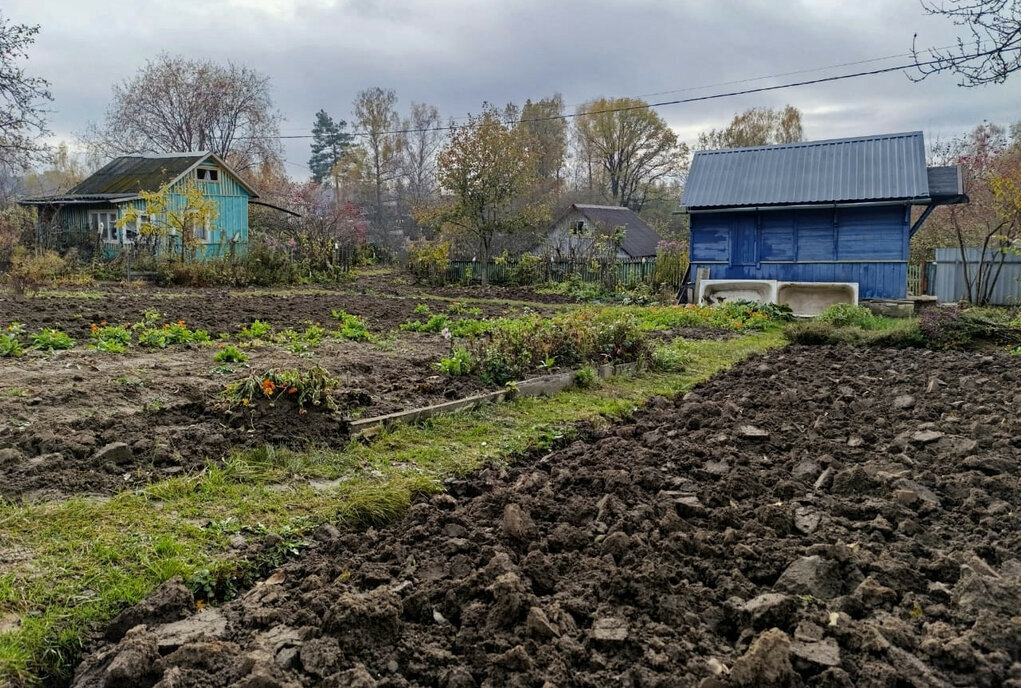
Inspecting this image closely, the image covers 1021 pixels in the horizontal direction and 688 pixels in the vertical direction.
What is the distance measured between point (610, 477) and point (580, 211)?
35621mm

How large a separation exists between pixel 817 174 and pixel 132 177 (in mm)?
26133

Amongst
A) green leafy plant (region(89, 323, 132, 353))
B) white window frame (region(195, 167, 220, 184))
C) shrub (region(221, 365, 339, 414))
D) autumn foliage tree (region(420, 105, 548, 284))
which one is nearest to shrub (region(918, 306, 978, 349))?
shrub (region(221, 365, 339, 414))

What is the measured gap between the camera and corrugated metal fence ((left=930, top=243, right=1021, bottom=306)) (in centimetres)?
2153

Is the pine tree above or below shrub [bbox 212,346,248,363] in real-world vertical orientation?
above

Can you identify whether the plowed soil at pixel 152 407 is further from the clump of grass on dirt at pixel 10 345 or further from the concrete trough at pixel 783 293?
the concrete trough at pixel 783 293

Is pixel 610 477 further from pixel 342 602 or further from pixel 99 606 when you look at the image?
pixel 99 606

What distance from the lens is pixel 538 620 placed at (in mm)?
2629

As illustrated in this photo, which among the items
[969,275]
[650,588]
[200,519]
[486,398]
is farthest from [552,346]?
[969,275]

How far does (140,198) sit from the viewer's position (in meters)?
28.3

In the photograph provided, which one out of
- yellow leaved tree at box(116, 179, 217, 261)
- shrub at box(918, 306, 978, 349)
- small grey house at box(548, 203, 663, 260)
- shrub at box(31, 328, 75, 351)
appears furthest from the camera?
small grey house at box(548, 203, 663, 260)

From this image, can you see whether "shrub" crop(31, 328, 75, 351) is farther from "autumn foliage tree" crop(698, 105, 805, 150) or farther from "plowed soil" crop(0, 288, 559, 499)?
"autumn foliage tree" crop(698, 105, 805, 150)

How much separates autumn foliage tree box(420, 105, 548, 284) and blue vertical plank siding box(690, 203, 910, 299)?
7.85m

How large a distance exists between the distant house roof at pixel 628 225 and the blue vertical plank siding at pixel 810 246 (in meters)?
17.1

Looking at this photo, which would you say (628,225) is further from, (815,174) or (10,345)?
(10,345)
